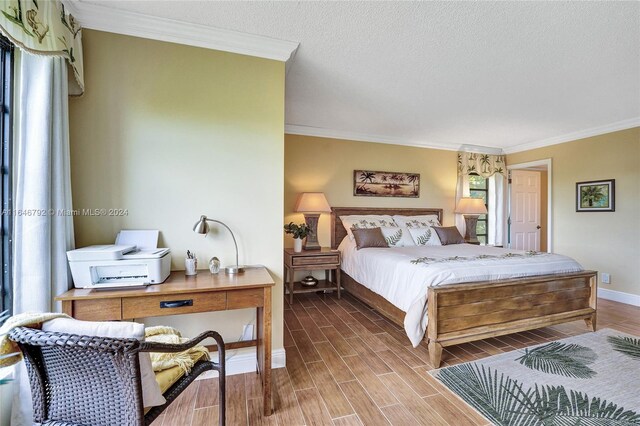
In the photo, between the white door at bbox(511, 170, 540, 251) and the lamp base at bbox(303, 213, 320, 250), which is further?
the white door at bbox(511, 170, 540, 251)

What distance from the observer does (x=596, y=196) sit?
4043 mm

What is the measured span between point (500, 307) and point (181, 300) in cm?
245

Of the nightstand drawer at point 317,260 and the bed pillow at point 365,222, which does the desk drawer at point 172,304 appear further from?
the bed pillow at point 365,222

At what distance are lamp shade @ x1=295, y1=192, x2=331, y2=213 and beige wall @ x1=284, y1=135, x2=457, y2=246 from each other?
32 cm

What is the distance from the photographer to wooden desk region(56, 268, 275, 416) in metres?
1.43

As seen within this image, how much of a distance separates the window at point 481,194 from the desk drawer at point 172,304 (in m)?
5.19

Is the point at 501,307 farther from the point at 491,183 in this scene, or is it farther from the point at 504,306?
the point at 491,183

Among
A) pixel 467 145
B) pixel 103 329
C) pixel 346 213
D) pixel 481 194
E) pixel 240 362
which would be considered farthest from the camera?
pixel 481 194

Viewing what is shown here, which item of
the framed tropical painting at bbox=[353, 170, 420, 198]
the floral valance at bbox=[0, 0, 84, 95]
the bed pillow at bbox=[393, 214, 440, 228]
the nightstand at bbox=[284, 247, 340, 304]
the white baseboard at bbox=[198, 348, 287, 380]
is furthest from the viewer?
the framed tropical painting at bbox=[353, 170, 420, 198]

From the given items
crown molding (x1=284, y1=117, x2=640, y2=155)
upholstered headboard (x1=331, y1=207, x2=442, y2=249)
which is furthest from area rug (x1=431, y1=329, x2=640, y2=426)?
crown molding (x1=284, y1=117, x2=640, y2=155)

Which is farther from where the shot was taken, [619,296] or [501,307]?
[619,296]

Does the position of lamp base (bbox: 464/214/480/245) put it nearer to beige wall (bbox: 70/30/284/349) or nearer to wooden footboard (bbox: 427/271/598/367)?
wooden footboard (bbox: 427/271/598/367)

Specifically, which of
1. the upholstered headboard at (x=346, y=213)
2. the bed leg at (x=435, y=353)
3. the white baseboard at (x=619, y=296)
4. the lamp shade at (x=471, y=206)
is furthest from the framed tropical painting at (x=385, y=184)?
the white baseboard at (x=619, y=296)

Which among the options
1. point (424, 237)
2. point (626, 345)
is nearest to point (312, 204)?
point (424, 237)
